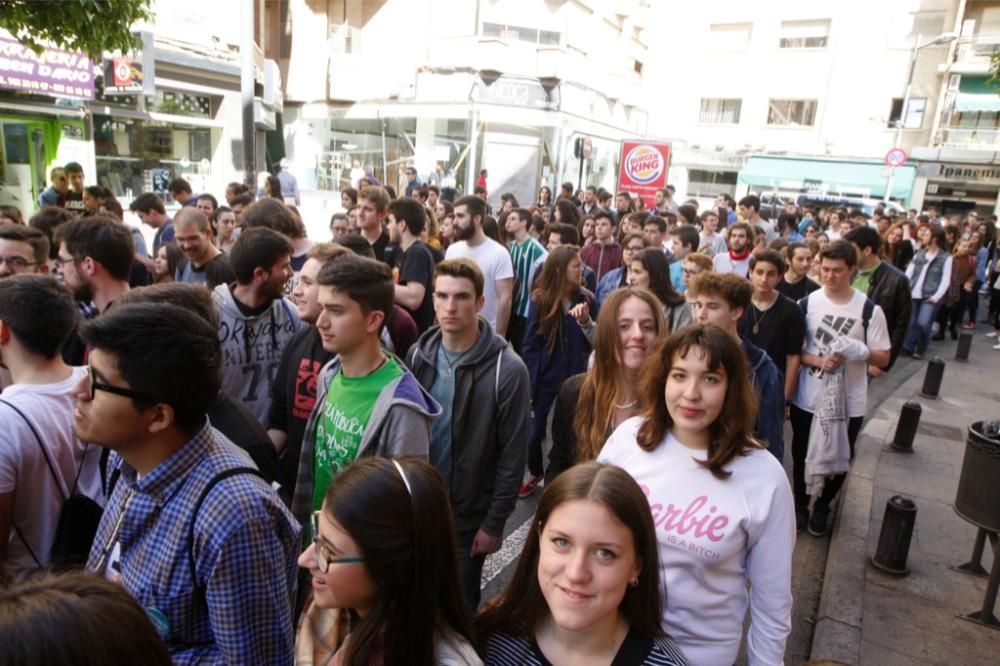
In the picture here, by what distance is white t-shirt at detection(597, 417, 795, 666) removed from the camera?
2.06 metres

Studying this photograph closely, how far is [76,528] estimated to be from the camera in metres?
2.16

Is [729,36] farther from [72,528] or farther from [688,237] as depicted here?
[72,528]

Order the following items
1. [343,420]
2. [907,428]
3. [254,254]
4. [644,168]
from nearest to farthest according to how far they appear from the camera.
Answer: [343,420]
[254,254]
[907,428]
[644,168]

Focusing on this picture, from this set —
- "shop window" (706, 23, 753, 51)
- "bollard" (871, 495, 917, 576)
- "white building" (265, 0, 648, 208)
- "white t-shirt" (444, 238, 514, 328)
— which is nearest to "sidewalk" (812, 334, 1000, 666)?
"bollard" (871, 495, 917, 576)

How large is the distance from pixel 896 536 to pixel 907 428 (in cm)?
283

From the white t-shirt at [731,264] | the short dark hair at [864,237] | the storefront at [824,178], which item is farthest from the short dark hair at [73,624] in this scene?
the storefront at [824,178]

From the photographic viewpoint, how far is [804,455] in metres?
4.87

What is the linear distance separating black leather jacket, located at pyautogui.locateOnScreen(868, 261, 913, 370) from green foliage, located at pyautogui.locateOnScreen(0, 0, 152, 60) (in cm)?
744

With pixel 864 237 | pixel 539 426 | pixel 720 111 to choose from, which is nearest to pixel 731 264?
pixel 864 237

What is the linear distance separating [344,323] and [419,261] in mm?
Answer: 2665

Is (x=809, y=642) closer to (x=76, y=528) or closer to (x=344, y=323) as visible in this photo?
(x=344, y=323)

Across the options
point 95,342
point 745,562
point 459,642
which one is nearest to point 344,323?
point 95,342

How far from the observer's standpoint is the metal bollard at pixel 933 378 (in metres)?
8.48

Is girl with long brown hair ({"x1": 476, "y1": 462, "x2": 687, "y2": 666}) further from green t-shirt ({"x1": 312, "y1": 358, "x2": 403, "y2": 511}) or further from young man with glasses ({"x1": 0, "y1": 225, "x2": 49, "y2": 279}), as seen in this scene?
young man with glasses ({"x1": 0, "y1": 225, "x2": 49, "y2": 279})
